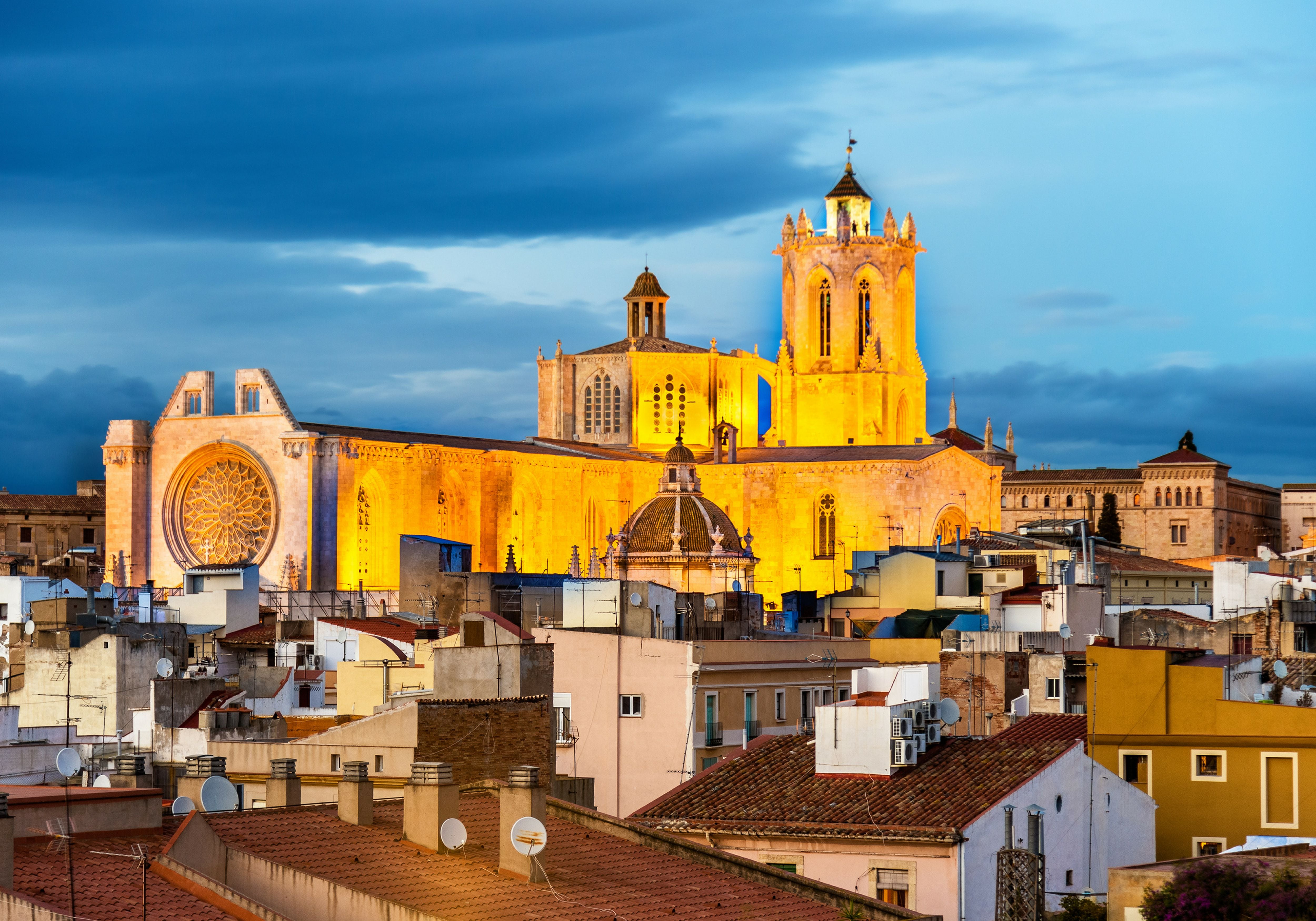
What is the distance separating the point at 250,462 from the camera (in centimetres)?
7944

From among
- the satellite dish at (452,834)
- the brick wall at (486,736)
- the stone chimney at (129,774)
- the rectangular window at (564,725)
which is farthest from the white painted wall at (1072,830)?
the rectangular window at (564,725)

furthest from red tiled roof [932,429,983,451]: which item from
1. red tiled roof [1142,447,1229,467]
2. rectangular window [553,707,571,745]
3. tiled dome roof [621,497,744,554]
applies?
rectangular window [553,707,571,745]

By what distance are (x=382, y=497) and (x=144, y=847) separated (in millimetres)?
62947

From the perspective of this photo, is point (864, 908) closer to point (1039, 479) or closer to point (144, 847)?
point (144, 847)

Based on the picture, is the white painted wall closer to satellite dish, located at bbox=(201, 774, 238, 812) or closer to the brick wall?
the brick wall

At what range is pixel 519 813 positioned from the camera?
652 inches

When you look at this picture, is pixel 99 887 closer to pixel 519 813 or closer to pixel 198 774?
pixel 519 813

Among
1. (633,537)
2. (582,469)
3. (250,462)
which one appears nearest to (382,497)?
(250,462)

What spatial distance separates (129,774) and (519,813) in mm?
4162

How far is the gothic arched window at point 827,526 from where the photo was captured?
8594 cm

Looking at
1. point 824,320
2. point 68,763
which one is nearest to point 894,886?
point 68,763

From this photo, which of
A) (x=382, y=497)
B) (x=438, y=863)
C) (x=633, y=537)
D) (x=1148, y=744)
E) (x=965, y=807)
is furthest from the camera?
(x=382, y=497)

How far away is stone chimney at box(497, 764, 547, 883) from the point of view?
52.5 ft

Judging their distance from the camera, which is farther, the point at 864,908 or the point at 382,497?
the point at 382,497
